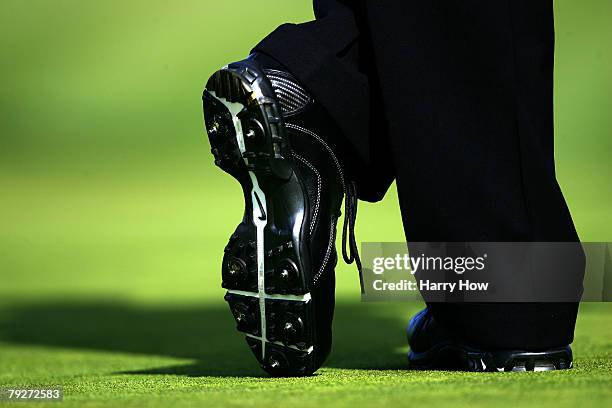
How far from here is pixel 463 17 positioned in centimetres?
103

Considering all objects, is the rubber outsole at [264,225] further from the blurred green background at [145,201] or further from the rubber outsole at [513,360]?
the rubber outsole at [513,360]

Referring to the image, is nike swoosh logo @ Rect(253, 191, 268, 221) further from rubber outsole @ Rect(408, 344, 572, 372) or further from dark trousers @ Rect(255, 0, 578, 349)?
rubber outsole @ Rect(408, 344, 572, 372)

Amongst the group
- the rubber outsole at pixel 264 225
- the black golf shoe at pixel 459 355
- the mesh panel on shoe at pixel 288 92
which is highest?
the mesh panel on shoe at pixel 288 92

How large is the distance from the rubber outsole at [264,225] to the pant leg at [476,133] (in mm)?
122

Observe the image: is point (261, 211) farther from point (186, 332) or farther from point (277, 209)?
point (186, 332)

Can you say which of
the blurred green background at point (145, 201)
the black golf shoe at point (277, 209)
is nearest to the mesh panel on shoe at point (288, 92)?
the black golf shoe at point (277, 209)

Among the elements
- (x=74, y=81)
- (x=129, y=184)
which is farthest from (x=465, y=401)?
(x=74, y=81)

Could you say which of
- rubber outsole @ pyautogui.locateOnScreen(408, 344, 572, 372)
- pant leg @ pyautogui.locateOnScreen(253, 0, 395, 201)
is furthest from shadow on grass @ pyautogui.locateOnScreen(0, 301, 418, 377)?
pant leg @ pyautogui.locateOnScreen(253, 0, 395, 201)

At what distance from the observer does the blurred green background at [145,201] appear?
1.31 meters

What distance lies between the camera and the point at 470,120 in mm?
1035

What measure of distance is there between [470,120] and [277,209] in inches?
8.5

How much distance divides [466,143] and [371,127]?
12 cm

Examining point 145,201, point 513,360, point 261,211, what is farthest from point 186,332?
point 145,201

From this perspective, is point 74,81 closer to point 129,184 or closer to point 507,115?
point 129,184
